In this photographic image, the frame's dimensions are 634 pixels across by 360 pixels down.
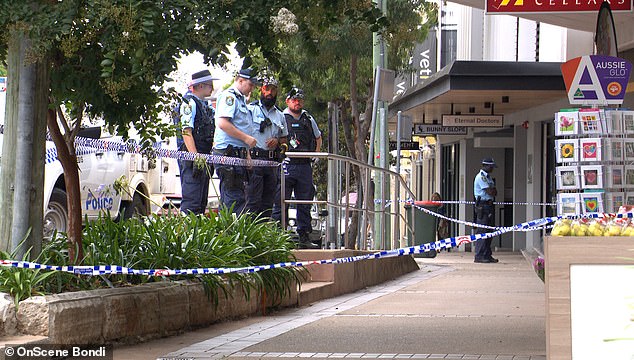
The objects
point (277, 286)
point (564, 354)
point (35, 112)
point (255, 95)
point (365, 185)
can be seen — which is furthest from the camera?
point (255, 95)

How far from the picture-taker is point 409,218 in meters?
19.3

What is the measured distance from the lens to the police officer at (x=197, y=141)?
40.5 feet

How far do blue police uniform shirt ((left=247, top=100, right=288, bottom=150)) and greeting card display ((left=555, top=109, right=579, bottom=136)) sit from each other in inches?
120

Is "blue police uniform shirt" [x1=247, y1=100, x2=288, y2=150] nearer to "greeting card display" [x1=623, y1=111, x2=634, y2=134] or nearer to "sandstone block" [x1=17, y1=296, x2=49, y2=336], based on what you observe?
"greeting card display" [x1=623, y1=111, x2=634, y2=134]

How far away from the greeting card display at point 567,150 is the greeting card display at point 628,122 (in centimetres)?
56

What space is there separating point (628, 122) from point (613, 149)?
39 cm

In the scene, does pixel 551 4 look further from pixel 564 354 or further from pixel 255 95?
pixel 255 95

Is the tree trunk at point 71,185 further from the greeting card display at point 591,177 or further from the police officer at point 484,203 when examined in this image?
the police officer at point 484,203

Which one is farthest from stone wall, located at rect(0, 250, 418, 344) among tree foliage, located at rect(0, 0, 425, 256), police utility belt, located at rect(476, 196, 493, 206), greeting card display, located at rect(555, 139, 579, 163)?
police utility belt, located at rect(476, 196, 493, 206)

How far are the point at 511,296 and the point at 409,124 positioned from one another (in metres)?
11.5

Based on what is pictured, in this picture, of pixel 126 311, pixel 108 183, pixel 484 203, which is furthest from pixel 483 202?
pixel 126 311

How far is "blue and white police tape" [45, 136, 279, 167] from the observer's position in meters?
10.5

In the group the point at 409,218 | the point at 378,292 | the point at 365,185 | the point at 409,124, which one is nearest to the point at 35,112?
the point at 378,292

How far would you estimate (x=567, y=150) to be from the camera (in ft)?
38.9
